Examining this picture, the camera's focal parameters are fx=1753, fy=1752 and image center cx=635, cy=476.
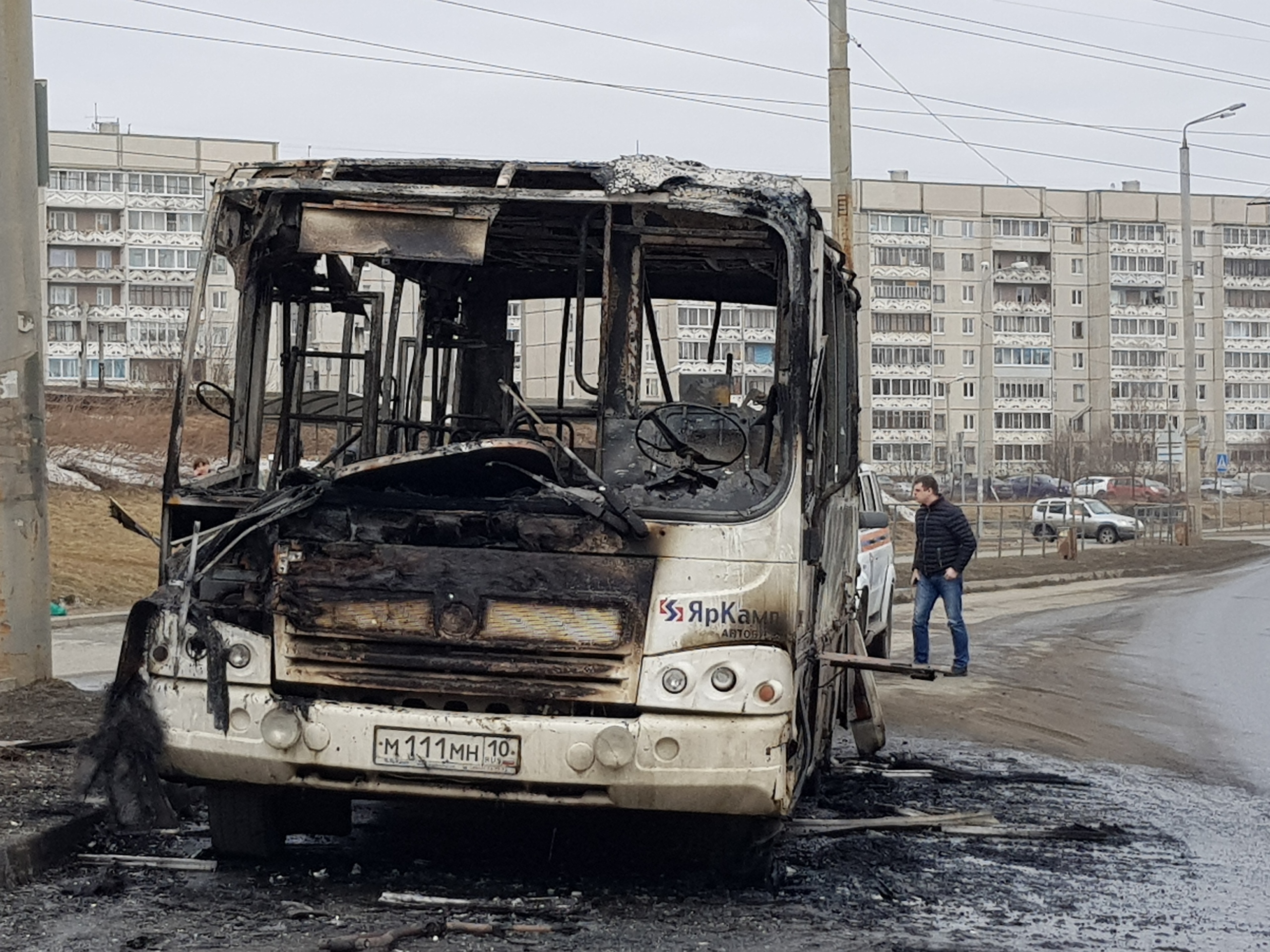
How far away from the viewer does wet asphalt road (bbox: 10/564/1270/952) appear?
223 inches

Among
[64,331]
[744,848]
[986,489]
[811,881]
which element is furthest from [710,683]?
[64,331]

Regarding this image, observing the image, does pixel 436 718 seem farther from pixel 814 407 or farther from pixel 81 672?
pixel 81 672

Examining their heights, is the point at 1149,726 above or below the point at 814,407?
below

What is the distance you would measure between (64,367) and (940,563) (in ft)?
255

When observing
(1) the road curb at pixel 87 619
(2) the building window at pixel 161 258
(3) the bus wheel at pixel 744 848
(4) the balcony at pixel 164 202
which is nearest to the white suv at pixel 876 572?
(3) the bus wheel at pixel 744 848

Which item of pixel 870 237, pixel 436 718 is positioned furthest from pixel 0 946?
pixel 870 237

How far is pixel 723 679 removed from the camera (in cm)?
584

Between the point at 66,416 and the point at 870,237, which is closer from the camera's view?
the point at 66,416

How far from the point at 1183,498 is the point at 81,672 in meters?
58.6

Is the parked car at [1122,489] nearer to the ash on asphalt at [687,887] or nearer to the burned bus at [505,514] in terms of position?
the ash on asphalt at [687,887]

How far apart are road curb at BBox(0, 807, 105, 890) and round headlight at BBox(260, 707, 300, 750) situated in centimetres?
113

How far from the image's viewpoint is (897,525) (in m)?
51.0

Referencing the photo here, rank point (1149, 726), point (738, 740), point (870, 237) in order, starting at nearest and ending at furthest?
point (738, 740) < point (1149, 726) < point (870, 237)

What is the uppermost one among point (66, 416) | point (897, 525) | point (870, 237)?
point (870, 237)
